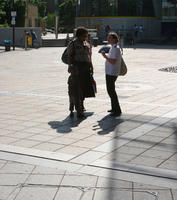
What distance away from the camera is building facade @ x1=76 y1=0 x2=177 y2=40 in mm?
52812

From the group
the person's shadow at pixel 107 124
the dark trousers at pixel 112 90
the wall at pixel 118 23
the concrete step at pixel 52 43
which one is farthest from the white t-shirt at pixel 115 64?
the wall at pixel 118 23

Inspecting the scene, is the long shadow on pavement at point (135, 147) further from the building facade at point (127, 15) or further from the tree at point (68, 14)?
the tree at point (68, 14)

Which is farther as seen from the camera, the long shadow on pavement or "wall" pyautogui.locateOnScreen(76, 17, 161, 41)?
"wall" pyautogui.locateOnScreen(76, 17, 161, 41)

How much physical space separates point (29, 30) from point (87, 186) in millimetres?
36549

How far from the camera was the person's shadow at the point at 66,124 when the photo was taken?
7.73 meters

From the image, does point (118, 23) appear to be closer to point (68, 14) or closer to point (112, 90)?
point (68, 14)

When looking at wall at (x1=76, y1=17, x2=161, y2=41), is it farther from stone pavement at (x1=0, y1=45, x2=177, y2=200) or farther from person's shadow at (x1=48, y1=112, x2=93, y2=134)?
person's shadow at (x1=48, y1=112, x2=93, y2=134)

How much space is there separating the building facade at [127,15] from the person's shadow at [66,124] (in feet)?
138

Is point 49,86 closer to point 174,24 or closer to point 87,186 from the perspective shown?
point 87,186

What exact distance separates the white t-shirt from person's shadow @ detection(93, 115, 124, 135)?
0.88 metres

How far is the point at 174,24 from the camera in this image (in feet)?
195

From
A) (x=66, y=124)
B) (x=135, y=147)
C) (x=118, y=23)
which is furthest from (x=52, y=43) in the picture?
(x=135, y=147)

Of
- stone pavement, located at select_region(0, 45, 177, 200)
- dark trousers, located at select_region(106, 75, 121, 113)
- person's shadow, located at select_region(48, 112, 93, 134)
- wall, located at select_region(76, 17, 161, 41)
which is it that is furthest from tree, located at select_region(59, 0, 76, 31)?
person's shadow, located at select_region(48, 112, 93, 134)

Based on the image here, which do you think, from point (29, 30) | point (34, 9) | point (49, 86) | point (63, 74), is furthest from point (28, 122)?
point (34, 9)
